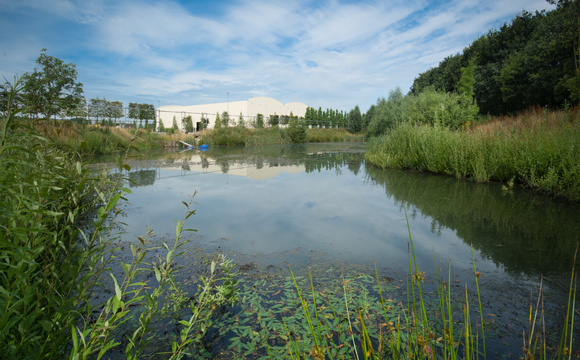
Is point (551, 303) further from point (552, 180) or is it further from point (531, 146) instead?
point (531, 146)

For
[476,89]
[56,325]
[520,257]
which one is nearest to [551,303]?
[520,257]

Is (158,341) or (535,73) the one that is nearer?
(158,341)

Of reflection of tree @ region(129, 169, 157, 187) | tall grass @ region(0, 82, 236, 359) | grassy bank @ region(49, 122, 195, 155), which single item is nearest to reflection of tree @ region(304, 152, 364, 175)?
reflection of tree @ region(129, 169, 157, 187)

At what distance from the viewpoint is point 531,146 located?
6.13 m

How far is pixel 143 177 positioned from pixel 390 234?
6.73 meters

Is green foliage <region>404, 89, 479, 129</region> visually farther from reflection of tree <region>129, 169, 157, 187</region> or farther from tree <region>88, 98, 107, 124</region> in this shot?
tree <region>88, 98, 107, 124</region>

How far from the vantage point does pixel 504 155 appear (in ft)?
22.0

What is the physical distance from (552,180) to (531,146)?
48.3 inches

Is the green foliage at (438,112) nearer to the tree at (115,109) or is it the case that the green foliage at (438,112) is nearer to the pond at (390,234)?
the pond at (390,234)

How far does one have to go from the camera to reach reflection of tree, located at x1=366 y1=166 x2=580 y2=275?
3053 millimetres

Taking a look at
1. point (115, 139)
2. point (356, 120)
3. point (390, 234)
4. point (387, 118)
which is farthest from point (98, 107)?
point (356, 120)

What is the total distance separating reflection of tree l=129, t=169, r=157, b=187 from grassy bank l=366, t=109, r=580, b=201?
7.01 meters

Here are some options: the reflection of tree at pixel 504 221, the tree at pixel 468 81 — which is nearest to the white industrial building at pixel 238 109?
the tree at pixel 468 81

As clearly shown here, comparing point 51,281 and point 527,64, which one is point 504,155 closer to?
point 51,281
